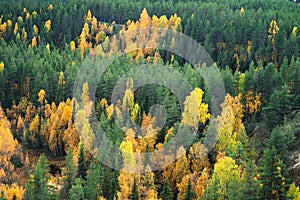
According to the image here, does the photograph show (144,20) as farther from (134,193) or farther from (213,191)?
(213,191)

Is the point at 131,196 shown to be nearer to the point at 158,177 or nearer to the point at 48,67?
the point at 158,177

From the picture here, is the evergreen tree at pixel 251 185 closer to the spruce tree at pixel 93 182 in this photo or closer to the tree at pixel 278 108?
the spruce tree at pixel 93 182

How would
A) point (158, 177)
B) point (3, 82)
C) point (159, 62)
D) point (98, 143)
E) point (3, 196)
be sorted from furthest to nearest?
point (159, 62) < point (3, 82) < point (98, 143) < point (158, 177) < point (3, 196)

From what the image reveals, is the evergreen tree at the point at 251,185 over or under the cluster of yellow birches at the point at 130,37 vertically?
under

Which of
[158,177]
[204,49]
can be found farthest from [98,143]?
[204,49]

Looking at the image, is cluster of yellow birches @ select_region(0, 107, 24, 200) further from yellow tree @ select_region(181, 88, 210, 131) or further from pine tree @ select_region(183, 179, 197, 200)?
yellow tree @ select_region(181, 88, 210, 131)

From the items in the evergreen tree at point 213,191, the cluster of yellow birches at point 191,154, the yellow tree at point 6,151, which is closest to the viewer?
the evergreen tree at point 213,191

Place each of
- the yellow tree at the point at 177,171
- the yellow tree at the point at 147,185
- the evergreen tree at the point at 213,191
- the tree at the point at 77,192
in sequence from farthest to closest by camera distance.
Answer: the yellow tree at the point at 177,171
the yellow tree at the point at 147,185
the tree at the point at 77,192
the evergreen tree at the point at 213,191

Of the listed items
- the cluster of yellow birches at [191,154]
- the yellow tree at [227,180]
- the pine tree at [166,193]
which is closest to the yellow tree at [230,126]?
the cluster of yellow birches at [191,154]

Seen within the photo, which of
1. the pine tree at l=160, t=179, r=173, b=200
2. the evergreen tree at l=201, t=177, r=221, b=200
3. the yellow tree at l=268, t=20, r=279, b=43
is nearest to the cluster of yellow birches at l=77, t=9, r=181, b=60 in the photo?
the yellow tree at l=268, t=20, r=279, b=43
